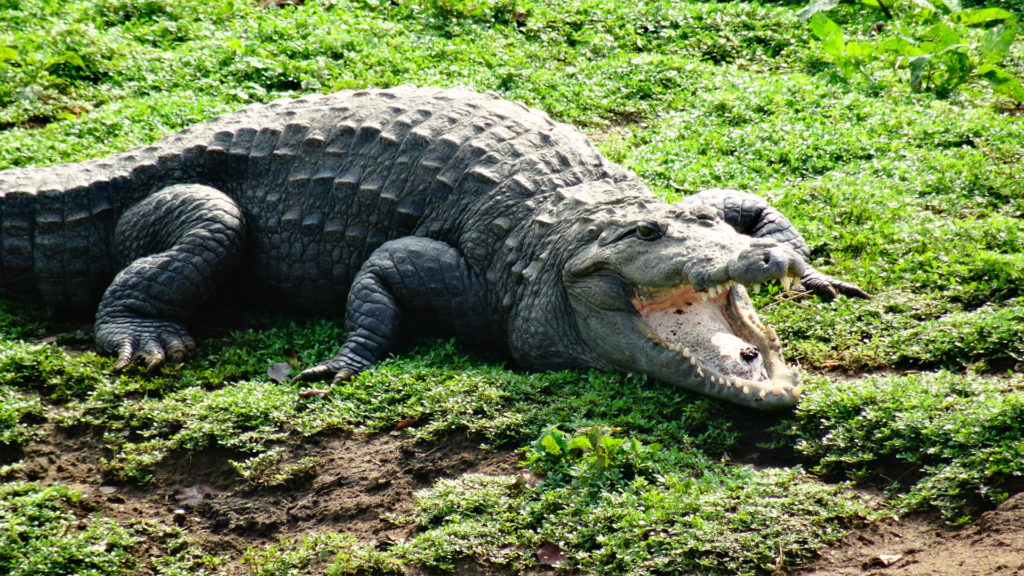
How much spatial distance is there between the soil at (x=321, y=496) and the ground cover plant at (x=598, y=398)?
0.04 feet

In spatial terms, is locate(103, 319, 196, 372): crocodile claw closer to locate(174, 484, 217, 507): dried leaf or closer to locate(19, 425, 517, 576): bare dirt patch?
locate(19, 425, 517, 576): bare dirt patch

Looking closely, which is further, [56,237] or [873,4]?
[873,4]

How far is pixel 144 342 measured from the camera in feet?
19.1

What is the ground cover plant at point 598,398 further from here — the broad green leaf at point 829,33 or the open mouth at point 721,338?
the open mouth at point 721,338

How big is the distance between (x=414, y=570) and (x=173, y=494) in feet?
4.36

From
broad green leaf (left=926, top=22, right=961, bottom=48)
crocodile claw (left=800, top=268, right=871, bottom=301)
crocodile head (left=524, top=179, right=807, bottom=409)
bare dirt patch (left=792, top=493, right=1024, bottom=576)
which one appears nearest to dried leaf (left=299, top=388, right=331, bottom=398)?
crocodile head (left=524, top=179, right=807, bottom=409)

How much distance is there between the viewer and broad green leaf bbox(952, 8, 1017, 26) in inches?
344

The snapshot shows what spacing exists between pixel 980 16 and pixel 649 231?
5.49 metres

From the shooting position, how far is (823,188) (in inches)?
274

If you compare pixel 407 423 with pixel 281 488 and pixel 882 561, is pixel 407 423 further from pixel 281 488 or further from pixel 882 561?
pixel 882 561

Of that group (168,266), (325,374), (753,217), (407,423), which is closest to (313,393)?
(325,374)

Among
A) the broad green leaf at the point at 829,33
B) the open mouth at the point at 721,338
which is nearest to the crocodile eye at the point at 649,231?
the open mouth at the point at 721,338

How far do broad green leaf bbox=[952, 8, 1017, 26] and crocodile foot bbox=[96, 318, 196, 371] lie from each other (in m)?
6.98

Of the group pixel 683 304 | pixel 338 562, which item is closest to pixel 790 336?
pixel 683 304
